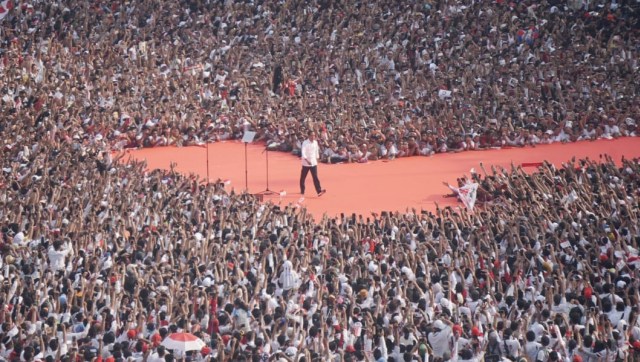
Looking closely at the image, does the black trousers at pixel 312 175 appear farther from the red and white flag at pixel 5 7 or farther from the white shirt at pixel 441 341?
the red and white flag at pixel 5 7

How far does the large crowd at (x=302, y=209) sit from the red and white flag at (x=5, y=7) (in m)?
0.09

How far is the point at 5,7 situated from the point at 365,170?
1141 centimetres

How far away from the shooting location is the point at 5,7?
32031 millimetres

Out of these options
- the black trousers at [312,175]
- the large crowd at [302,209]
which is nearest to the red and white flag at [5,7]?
the large crowd at [302,209]

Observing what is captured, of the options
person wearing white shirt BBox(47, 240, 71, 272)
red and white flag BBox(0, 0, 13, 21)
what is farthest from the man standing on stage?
red and white flag BBox(0, 0, 13, 21)

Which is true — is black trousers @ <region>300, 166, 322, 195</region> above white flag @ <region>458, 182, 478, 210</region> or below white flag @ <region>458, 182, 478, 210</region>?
above

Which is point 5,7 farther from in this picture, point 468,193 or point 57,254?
point 57,254

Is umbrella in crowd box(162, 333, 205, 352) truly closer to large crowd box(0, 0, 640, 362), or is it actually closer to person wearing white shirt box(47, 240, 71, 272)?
large crowd box(0, 0, 640, 362)

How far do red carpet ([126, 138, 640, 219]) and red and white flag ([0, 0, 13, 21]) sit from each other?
245 inches

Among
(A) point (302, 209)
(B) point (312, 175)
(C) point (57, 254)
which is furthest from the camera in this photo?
(B) point (312, 175)

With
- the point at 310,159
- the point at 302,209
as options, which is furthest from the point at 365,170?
the point at 302,209

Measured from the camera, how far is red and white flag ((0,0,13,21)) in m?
31.7

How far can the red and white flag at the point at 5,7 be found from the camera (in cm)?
3166

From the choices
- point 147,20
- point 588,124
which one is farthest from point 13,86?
point 588,124
